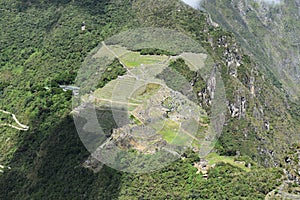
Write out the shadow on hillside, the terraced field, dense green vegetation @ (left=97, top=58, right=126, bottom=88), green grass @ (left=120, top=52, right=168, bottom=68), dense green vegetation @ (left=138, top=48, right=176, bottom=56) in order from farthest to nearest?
dense green vegetation @ (left=138, top=48, right=176, bottom=56) → green grass @ (left=120, top=52, right=168, bottom=68) → dense green vegetation @ (left=97, top=58, right=126, bottom=88) → the shadow on hillside → the terraced field

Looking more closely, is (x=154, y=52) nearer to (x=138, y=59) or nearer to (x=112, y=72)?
(x=138, y=59)

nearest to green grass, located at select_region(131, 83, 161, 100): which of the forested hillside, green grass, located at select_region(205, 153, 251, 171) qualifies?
the forested hillside

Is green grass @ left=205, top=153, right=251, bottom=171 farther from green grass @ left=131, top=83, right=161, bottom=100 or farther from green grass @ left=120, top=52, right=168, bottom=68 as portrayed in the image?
green grass @ left=120, top=52, right=168, bottom=68

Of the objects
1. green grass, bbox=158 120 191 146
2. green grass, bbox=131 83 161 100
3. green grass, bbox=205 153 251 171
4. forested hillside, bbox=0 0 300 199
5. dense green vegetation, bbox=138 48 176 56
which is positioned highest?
green grass, bbox=158 120 191 146

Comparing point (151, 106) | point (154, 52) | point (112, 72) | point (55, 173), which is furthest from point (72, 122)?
point (154, 52)

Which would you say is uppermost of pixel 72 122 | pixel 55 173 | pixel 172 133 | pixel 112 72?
pixel 172 133

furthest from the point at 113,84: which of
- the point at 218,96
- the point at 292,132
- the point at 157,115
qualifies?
the point at 292,132

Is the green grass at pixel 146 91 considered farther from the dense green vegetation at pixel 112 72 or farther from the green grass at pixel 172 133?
the dense green vegetation at pixel 112 72

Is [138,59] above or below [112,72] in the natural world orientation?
above
